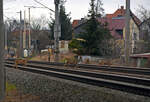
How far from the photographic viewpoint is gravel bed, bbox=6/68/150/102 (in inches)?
276

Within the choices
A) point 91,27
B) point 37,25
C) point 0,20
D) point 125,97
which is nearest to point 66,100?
point 125,97

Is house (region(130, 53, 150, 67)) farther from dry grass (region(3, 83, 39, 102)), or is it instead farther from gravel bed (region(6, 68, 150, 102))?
dry grass (region(3, 83, 39, 102))

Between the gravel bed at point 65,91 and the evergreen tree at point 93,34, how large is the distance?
21337mm

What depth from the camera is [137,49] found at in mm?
33156

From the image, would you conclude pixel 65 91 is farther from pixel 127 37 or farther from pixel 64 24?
pixel 64 24

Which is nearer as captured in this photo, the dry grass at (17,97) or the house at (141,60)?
the dry grass at (17,97)

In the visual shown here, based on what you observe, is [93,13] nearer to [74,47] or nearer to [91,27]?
[91,27]

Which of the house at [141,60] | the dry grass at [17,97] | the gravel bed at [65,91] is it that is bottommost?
the dry grass at [17,97]

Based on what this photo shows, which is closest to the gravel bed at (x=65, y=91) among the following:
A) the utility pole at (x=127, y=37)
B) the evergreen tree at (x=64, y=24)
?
the utility pole at (x=127, y=37)

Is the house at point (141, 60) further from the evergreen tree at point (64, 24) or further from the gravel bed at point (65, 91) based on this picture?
the evergreen tree at point (64, 24)

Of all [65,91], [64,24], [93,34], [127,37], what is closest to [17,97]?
[65,91]

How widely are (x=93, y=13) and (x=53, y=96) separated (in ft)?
83.6

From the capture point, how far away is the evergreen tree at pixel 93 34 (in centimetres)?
3356

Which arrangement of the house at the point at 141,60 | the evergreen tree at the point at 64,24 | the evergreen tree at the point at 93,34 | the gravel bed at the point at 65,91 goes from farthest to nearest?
the evergreen tree at the point at 64,24
the evergreen tree at the point at 93,34
the house at the point at 141,60
the gravel bed at the point at 65,91
